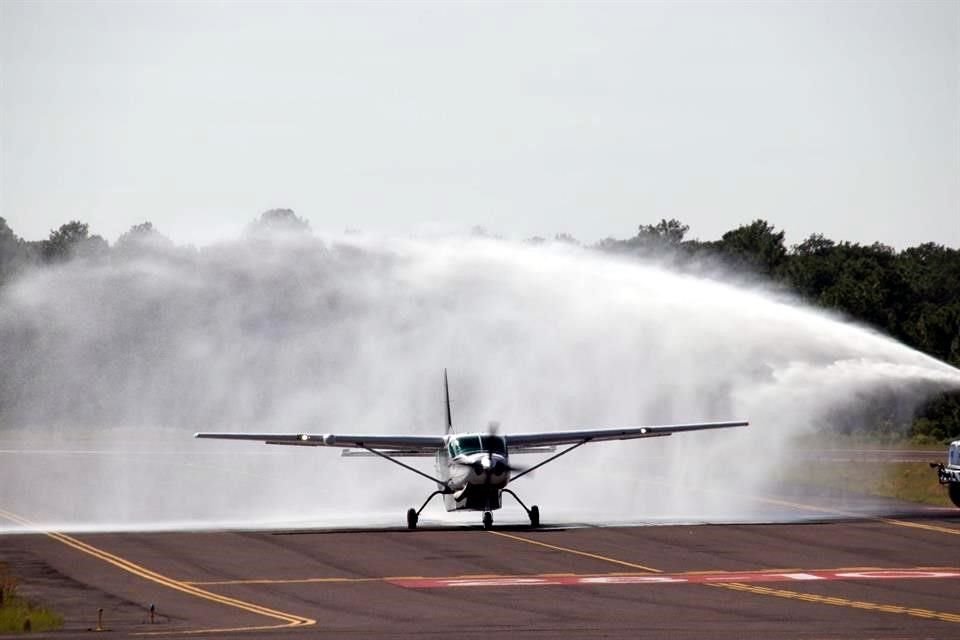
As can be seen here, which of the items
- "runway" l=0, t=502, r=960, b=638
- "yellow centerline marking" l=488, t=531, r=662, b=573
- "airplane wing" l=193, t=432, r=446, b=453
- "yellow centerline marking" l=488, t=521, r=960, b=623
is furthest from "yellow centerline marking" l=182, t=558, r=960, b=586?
"airplane wing" l=193, t=432, r=446, b=453

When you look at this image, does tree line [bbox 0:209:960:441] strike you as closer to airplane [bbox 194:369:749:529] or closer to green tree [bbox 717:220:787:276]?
green tree [bbox 717:220:787:276]

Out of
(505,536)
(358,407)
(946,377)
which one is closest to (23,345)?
(358,407)

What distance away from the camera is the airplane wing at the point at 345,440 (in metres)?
51.6

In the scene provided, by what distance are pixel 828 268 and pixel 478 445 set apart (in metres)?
76.3

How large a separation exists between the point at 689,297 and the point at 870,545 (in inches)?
880

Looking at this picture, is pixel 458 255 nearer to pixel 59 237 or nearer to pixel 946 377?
pixel 946 377

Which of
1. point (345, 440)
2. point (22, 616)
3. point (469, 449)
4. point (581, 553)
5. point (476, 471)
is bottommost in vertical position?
point (22, 616)

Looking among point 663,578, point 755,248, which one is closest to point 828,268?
point 755,248

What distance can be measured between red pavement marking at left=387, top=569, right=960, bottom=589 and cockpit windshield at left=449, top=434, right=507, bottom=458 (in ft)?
37.7

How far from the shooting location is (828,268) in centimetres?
12344

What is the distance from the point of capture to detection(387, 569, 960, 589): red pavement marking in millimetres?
39094

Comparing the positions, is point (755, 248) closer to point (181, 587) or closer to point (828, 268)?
point (828, 268)

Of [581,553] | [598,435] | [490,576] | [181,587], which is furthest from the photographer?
[598,435]

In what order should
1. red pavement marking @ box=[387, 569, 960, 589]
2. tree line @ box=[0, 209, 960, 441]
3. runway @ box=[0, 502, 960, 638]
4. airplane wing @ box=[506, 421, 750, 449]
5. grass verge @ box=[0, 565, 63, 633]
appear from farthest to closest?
tree line @ box=[0, 209, 960, 441]
airplane wing @ box=[506, 421, 750, 449]
red pavement marking @ box=[387, 569, 960, 589]
runway @ box=[0, 502, 960, 638]
grass verge @ box=[0, 565, 63, 633]
